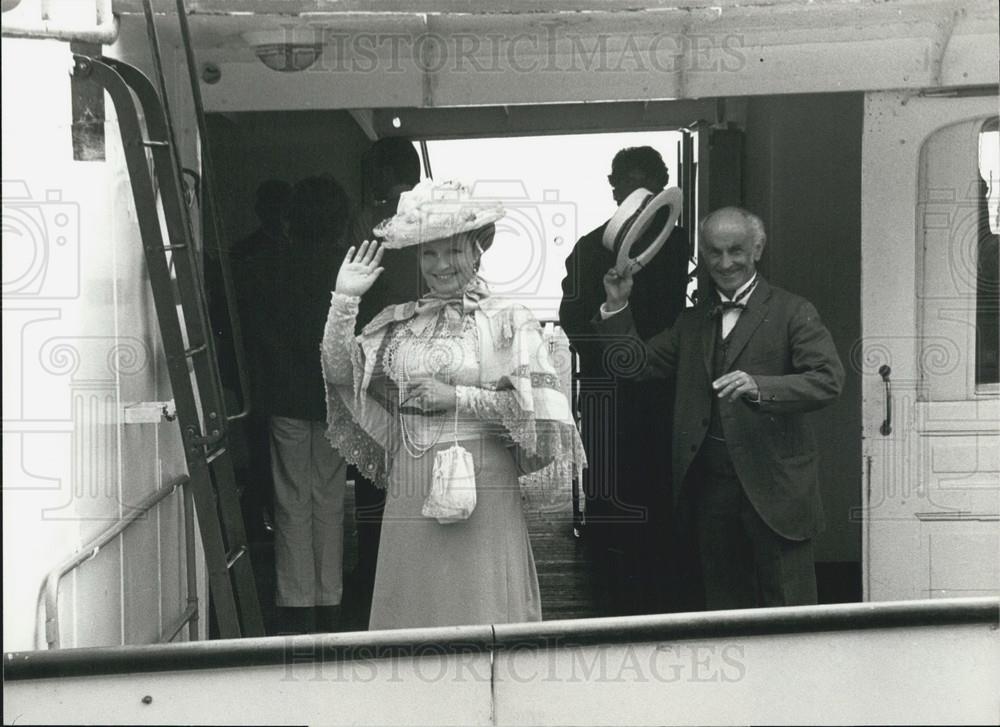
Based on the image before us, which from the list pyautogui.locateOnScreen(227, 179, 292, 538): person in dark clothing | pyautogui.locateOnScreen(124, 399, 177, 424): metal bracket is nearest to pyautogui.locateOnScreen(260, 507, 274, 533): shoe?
pyautogui.locateOnScreen(227, 179, 292, 538): person in dark clothing

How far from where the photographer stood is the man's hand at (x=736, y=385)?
13.7ft

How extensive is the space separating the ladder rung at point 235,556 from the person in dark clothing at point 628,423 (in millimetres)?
1591

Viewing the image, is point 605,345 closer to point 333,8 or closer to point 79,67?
point 333,8

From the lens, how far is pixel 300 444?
16.1ft

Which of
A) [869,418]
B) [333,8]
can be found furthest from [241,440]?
[869,418]

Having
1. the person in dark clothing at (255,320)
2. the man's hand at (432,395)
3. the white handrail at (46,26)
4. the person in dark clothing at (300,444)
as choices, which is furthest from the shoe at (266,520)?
the white handrail at (46,26)

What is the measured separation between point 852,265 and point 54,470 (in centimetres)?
417

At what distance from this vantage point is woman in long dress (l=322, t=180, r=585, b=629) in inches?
150

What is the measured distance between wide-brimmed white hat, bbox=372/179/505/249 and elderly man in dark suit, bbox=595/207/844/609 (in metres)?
0.72

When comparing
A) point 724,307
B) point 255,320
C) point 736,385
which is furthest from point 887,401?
point 255,320

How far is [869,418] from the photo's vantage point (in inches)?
189

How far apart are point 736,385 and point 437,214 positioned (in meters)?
1.11

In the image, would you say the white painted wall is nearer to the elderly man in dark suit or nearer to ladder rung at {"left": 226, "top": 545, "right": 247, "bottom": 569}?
ladder rung at {"left": 226, "top": 545, "right": 247, "bottom": 569}

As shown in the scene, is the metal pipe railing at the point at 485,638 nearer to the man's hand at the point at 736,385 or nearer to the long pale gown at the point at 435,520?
the long pale gown at the point at 435,520
